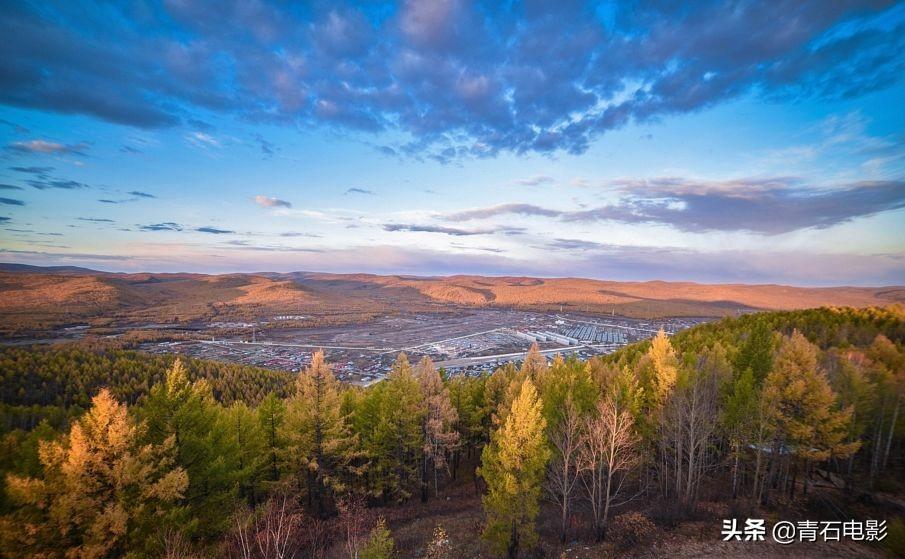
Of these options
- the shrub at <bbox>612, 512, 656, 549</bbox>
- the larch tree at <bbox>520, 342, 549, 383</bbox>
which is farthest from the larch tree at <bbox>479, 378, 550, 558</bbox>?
the larch tree at <bbox>520, 342, 549, 383</bbox>

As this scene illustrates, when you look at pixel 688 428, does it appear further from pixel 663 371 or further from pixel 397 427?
pixel 397 427

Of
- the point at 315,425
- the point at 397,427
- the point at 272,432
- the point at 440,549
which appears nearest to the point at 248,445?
the point at 272,432

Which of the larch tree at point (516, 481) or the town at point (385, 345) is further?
the town at point (385, 345)

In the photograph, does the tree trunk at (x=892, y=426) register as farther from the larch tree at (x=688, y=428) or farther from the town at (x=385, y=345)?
the town at (x=385, y=345)

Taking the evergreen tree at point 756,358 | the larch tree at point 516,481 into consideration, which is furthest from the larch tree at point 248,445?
the evergreen tree at point 756,358

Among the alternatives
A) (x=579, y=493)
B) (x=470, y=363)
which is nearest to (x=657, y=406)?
(x=579, y=493)

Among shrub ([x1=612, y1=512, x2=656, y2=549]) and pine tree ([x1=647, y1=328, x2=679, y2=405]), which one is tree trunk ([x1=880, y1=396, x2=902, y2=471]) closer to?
pine tree ([x1=647, y1=328, x2=679, y2=405])

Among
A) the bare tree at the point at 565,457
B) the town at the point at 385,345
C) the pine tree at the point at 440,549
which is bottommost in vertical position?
the town at the point at 385,345
